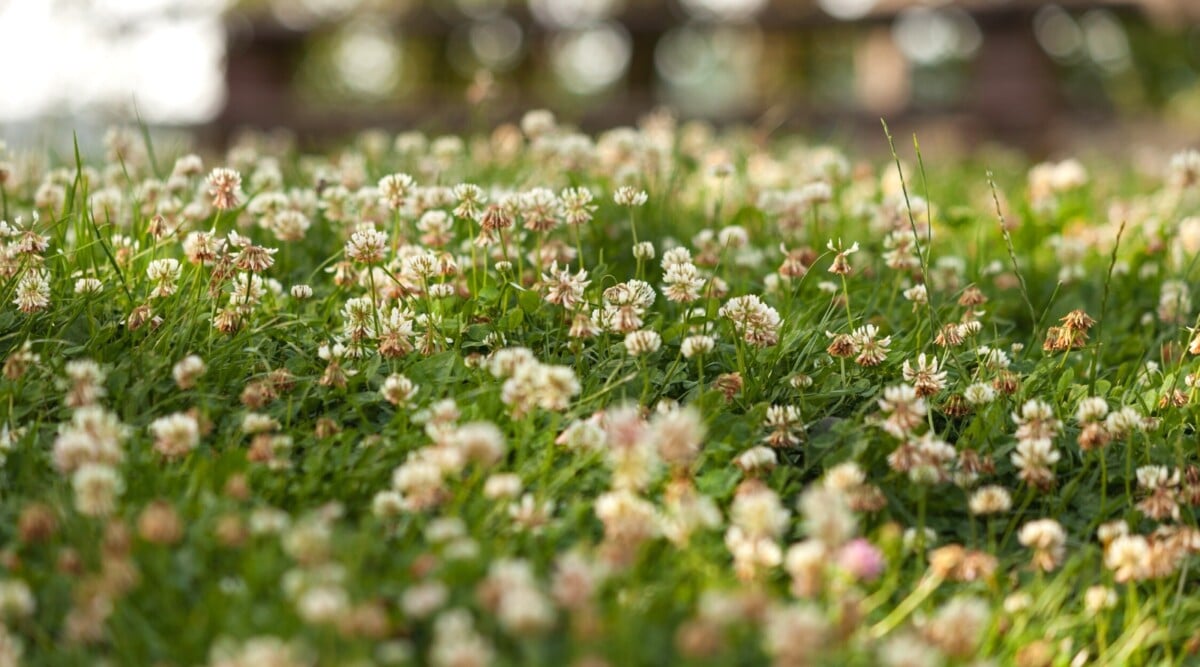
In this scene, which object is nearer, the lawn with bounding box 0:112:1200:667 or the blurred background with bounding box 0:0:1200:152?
the lawn with bounding box 0:112:1200:667

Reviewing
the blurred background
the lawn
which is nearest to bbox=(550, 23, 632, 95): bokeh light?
the blurred background

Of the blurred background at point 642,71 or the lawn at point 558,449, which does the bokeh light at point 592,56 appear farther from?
the lawn at point 558,449

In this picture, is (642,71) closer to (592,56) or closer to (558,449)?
(592,56)

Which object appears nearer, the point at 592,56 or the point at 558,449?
the point at 558,449

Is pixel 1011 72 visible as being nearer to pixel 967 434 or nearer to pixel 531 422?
pixel 967 434

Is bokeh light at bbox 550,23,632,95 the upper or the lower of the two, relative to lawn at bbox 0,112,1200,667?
upper

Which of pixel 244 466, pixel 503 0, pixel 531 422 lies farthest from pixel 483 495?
pixel 503 0

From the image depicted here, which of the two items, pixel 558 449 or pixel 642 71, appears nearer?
pixel 558 449

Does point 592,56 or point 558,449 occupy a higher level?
point 592,56

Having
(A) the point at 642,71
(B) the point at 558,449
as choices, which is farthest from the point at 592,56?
(B) the point at 558,449

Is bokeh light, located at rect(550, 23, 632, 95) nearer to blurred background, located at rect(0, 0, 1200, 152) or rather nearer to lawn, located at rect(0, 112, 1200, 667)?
blurred background, located at rect(0, 0, 1200, 152)

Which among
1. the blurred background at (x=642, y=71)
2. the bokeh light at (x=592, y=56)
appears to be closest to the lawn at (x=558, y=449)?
the blurred background at (x=642, y=71)
